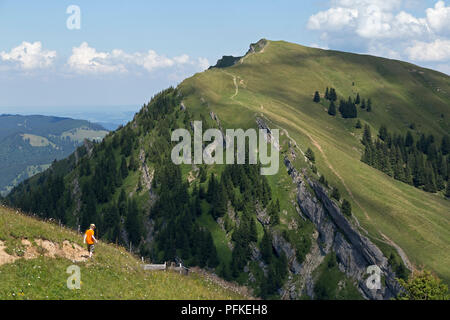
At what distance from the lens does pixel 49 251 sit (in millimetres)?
32250

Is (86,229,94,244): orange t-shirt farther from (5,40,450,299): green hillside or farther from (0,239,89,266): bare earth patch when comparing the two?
(5,40,450,299): green hillside

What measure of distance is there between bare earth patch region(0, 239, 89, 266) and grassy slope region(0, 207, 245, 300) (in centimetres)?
46

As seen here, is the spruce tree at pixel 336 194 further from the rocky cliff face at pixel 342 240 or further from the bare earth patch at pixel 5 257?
the bare earth patch at pixel 5 257

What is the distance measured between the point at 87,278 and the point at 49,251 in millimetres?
4357

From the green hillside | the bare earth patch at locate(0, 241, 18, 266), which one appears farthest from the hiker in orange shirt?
the green hillside

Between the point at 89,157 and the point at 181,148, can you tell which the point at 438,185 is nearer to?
the point at 181,148

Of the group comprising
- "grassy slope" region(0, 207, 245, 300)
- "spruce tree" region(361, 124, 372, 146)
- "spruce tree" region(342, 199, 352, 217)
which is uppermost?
"spruce tree" region(361, 124, 372, 146)

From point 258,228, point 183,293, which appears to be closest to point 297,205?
point 258,228

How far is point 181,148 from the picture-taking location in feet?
499

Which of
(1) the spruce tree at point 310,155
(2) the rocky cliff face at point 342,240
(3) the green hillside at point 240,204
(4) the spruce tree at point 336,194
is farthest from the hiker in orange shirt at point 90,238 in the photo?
(1) the spruce tree at point 310,155

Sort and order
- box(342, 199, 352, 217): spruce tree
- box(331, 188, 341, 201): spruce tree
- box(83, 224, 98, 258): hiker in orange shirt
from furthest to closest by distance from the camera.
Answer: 1. box(331, 188, 341, 201): spruce tree
2. box(342, 199, 352, 217): spruce tree
3. box(83, 224, 98, 258): hiker in orange shirt

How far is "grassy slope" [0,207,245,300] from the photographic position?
2764 centimetres

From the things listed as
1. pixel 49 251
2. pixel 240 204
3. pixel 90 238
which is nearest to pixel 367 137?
pixel 240 204

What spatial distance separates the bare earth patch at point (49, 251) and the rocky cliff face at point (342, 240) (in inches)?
3202
